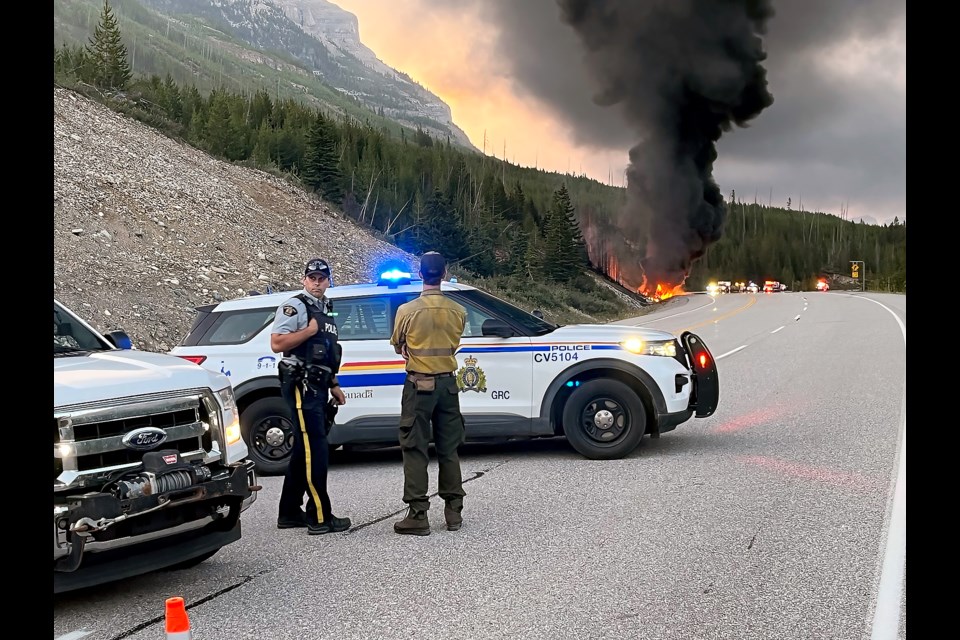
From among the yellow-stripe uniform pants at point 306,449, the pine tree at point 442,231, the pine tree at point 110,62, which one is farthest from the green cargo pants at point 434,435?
the pine tree at point 442,231

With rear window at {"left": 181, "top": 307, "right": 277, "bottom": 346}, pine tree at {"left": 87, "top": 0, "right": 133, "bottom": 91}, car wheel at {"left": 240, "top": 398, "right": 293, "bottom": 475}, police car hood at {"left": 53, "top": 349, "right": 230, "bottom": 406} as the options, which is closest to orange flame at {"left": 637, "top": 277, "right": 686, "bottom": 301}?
pine tree at {"left": 87, "top": 0, "right": 133, "bottom": 91}

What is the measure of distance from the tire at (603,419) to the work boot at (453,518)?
7.62 ft

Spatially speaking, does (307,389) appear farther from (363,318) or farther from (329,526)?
(363,318)

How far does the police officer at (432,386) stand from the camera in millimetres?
6199

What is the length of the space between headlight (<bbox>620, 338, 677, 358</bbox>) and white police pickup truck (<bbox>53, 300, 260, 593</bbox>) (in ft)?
13.8

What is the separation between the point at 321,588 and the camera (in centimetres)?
482

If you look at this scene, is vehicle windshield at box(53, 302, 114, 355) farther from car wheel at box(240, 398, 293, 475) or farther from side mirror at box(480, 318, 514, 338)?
side mirror at box(480, 318, 514, 338)

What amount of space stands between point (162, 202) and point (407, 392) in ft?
91.6

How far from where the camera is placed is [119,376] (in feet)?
15.2

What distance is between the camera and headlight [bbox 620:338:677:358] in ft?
27.3
